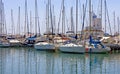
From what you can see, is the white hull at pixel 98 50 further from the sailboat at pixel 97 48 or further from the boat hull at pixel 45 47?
the boat hull at pixel 45 47

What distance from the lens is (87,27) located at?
56.5m

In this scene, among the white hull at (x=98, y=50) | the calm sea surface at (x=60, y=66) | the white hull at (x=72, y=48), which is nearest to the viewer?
the calm sea surface at (x=60, y=66)

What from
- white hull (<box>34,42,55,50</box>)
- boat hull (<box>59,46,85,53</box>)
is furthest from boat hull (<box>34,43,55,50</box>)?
boat hull (<box>59,46,85,53</box>)

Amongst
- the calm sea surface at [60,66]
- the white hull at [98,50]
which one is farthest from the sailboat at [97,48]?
the calm sea surface at [60,66]

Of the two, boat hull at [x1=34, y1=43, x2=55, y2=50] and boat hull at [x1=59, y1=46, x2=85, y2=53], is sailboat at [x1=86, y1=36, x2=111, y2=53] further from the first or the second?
boat hull at [x1=34, y1=43, x2=55, y2=50]

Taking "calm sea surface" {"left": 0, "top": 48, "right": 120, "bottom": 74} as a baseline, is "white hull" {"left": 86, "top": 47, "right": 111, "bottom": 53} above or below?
above

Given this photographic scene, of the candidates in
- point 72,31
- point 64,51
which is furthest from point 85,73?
point 72,31

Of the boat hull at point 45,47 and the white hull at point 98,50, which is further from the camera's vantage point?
the boat hull at point 45,47

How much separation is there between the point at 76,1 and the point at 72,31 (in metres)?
→ 12.0

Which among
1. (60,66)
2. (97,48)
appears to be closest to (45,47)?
(97,48)

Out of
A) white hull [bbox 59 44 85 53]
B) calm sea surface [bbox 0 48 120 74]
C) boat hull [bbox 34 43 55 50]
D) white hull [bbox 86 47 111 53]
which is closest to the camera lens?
calm sea surface [bbox 0 48 120 74]

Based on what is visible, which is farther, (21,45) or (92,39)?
(21,45)

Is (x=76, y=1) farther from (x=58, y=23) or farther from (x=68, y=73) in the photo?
(x=68, y=73)

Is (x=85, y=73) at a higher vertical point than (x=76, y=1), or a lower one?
lower
